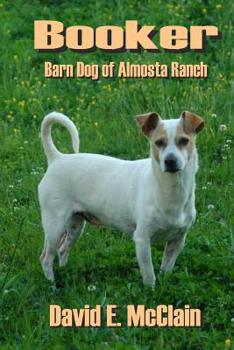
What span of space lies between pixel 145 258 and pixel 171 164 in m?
0.75

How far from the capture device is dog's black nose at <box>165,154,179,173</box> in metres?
5.73

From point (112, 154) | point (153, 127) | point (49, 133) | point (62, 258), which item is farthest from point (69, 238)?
point (112, 154)

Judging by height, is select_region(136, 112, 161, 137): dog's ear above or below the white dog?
above

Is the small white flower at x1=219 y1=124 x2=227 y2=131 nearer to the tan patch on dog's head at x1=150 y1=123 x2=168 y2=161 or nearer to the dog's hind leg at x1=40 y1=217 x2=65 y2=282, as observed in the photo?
the dog's hind leg at x1=40 y1=217 x2=65 y2=282

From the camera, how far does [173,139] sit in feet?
19.0

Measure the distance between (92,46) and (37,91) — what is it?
2.72 ft

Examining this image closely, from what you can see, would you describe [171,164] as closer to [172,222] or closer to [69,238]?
[172,222]

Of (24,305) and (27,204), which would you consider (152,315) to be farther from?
(27,204)

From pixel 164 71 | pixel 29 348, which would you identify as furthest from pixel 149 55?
pixel 29 348

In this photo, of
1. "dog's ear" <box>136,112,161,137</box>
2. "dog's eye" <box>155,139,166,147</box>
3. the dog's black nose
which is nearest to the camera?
the dog's black nose

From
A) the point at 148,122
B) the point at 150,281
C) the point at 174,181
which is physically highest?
the point at 148,122

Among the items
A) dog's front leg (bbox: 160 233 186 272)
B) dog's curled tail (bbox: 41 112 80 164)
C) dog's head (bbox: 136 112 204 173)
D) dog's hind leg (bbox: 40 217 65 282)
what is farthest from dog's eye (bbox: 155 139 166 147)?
dog's hind leg (bbox: 40 217 65 282)

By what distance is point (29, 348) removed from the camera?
552cm

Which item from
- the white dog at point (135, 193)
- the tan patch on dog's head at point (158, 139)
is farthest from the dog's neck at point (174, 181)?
the tan patch on dog's head at point (158, 139)
